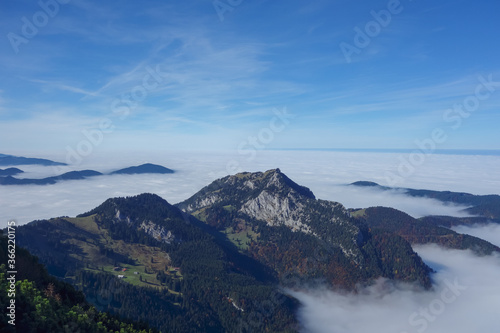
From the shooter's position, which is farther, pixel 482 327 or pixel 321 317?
pixel 482 327

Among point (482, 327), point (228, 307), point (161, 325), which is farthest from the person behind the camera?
point (482, 327)

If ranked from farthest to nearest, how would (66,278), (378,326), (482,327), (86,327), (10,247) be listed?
(482,327) < (378,326) < (66,278) < (10,247) < (86,327)

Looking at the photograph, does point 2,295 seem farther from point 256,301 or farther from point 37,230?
point 37,230

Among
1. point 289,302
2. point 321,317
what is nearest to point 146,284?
point 289,302

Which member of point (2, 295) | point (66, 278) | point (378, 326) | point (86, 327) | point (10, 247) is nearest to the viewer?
A: point (2, 295)

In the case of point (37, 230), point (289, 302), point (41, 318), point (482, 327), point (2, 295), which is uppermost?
point (2, 295)

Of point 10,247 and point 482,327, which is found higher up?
point 10,247

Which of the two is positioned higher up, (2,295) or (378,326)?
(2,295)

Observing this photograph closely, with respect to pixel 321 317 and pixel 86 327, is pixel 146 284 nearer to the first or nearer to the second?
pixel 321 317

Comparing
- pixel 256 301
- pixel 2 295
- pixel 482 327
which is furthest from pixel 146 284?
pixel 482 327
